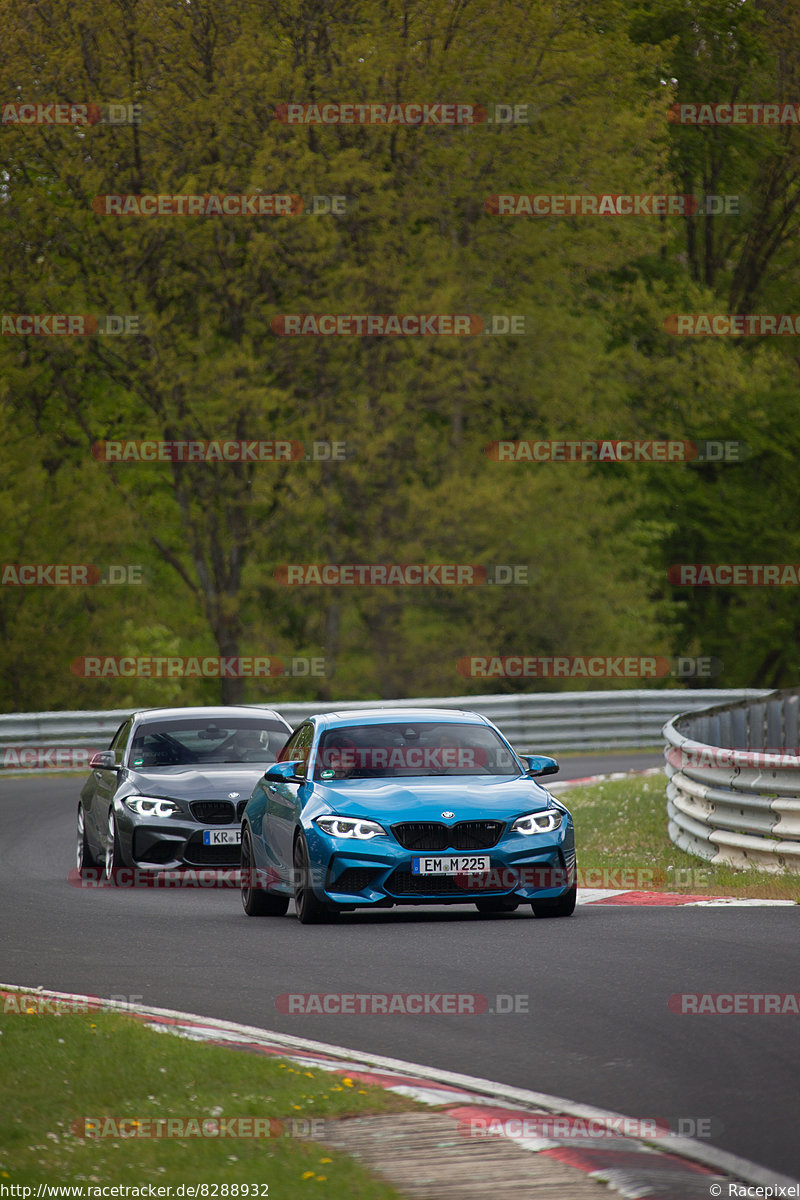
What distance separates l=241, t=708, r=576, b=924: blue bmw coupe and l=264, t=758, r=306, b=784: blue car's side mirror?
1 cm

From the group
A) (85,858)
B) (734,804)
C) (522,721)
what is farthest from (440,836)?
(522,721)

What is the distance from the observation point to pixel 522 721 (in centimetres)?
3231

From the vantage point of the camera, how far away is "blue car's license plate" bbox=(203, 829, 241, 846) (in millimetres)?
15555

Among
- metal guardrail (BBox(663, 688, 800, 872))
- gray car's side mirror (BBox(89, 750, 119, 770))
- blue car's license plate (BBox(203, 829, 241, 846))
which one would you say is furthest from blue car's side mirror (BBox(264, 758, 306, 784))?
metal guardrail (BBox(663, 688, 800, 872))

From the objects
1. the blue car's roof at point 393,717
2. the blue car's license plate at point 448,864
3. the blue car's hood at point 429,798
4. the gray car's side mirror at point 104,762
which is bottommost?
the gray car's side mirror at point 104,762

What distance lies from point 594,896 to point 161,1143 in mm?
8481

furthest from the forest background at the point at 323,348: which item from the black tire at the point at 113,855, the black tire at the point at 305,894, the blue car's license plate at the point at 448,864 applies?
the blue car's license plate at the point at 448,864

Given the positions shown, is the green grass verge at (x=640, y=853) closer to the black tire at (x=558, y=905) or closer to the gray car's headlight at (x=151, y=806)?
the black tire at (x=558, y=905)

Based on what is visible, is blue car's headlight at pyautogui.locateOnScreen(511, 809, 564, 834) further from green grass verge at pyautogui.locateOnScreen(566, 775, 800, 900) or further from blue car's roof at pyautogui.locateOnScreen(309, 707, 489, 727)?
green grass verge at pyautogui.locateOnScreen(566, 775, 800, 900)

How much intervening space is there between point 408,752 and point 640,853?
18.0ft

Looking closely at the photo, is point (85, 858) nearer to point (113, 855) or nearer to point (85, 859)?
point (85, 859)

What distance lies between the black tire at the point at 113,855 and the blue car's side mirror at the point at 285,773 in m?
2.71

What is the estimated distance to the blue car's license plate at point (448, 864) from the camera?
1212cm

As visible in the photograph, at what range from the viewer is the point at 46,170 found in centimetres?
4019
